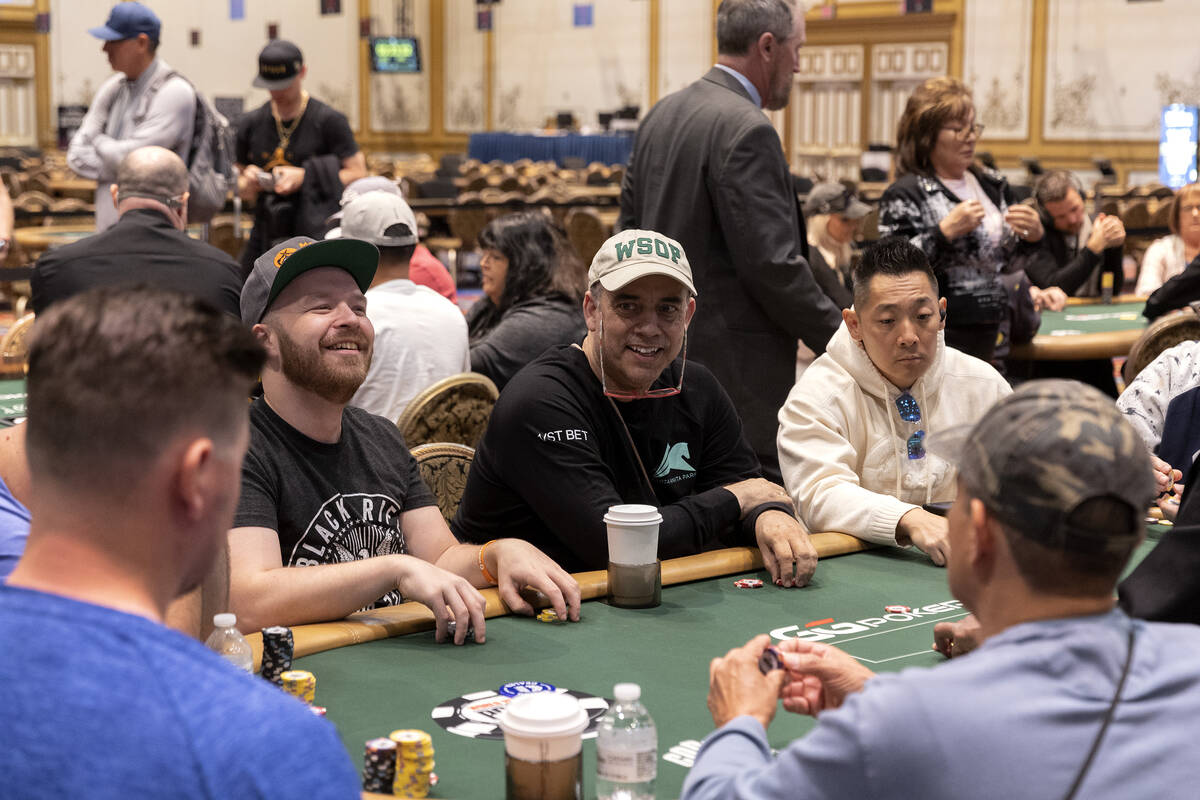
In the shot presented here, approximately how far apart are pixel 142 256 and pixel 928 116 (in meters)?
2.57

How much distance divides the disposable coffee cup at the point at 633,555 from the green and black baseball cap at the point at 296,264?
2.18 ft

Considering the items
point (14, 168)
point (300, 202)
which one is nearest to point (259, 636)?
point (300, 202)

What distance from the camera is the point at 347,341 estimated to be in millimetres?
2506

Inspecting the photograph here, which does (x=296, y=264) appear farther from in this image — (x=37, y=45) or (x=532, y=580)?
(x=37, y=45)

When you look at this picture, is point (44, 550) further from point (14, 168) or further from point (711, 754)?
point (14, 168)

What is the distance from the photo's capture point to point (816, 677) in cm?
160

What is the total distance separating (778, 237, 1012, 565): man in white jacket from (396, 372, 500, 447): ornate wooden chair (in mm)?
923

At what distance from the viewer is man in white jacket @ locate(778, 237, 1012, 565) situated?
3.08 meters

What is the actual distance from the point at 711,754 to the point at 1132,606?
0.74 meters

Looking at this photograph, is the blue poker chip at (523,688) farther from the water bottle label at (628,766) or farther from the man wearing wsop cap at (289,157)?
the man wearing wsop cap at (289,157)

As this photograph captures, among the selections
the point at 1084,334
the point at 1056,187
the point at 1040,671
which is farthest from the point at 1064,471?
the point at 1056,187

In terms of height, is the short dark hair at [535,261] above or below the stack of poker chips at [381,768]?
above

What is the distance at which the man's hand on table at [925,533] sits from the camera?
2.68 metres

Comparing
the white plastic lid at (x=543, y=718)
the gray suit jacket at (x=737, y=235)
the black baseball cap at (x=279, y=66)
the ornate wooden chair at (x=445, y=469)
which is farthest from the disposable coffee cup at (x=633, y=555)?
the black baseball cap at (x=279, y=66)
